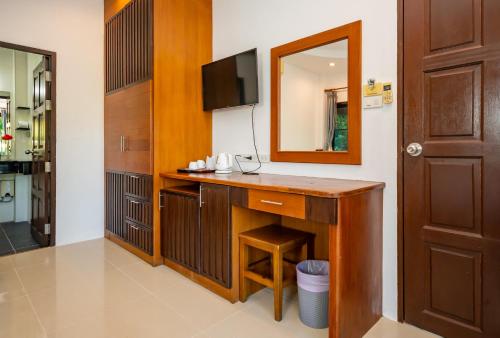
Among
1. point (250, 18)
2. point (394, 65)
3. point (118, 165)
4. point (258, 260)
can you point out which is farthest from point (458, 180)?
point (118, 165)

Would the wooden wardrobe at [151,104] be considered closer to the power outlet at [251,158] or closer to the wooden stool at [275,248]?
the power outlet at [251,158]

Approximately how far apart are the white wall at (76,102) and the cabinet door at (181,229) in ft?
4.49

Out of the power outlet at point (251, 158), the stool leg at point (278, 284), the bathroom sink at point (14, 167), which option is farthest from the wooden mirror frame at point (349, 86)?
the bathroom sink at point (14, 167)

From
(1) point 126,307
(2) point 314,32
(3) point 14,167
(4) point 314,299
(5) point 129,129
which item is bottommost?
(1) point 126,307

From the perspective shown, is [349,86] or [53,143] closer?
[349,86]

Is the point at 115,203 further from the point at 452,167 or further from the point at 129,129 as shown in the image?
the point at 452,167

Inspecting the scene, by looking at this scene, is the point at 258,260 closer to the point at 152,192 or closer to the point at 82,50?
the point at 152,192

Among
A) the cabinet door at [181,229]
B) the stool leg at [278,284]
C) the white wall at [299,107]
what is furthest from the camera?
the cabinet door at [181,229]

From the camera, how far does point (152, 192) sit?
9.26 feet

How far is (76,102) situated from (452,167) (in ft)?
12.0

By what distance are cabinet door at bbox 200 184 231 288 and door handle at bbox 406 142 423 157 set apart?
1.19m

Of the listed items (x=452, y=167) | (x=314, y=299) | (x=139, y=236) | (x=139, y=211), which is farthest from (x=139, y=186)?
(x=452, y=167)

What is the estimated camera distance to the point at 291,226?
8.11 ft

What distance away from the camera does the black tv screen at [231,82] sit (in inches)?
103
